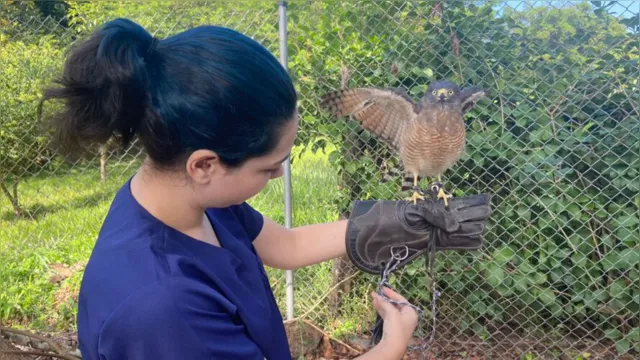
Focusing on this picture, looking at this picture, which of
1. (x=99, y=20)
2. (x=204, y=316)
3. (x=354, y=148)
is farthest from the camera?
(x=99, y=20)

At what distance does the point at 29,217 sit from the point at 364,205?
3403mm

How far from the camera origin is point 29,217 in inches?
167

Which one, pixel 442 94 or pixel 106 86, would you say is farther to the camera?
pixel 442 94

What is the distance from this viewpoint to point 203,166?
1001 mm

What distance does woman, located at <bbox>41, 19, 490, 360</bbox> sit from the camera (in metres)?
0.92

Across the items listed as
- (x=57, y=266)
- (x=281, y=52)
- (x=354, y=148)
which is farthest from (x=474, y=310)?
(x=57, y=266)

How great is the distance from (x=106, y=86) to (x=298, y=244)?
2.73ft

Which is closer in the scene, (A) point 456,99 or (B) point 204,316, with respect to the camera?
(B) point 204,316

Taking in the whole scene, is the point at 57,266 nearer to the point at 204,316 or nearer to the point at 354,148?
the point at 354,148

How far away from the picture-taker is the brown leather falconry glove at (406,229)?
1694 millimetres

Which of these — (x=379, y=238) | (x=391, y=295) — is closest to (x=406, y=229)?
(x=379, y=238)

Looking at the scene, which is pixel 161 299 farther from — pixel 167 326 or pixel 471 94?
pixel 471 94

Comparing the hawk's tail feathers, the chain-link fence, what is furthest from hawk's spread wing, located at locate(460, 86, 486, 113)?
the hawk's tail feathers

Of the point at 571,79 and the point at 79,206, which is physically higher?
the point at 571,79
